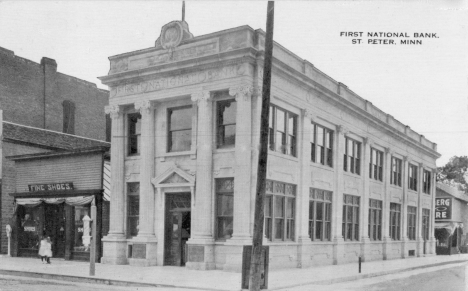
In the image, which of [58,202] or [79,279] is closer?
[79,279]

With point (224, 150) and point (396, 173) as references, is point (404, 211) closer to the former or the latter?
point (396, 173)

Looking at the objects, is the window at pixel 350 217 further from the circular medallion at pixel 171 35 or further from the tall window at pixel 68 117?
the tall window at pixel 68 117

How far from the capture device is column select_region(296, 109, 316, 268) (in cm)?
2278

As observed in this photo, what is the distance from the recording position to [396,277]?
69.4ft

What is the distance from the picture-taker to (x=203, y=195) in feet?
66.6

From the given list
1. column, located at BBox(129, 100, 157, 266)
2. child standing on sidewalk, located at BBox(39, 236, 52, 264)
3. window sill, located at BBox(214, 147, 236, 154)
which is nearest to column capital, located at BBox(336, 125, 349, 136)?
window sill, located at BBox(214, 147, 236, 154)

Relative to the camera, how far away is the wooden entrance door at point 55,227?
2483cm

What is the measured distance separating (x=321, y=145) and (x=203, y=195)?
7.77 metres

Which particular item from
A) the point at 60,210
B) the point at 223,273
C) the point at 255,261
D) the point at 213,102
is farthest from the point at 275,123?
the point at 60,210

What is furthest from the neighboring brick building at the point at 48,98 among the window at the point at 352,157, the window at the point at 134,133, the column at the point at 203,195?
the window at the point at 352,157

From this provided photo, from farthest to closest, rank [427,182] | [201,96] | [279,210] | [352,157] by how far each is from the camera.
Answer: [427,182]
[352,157]
[279,210]
[201,96]

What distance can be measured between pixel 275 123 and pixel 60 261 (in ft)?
37.0

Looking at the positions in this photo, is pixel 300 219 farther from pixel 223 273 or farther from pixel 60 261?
pixel 60 261

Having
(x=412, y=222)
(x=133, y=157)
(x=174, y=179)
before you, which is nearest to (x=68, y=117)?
(x=133, y=157)
